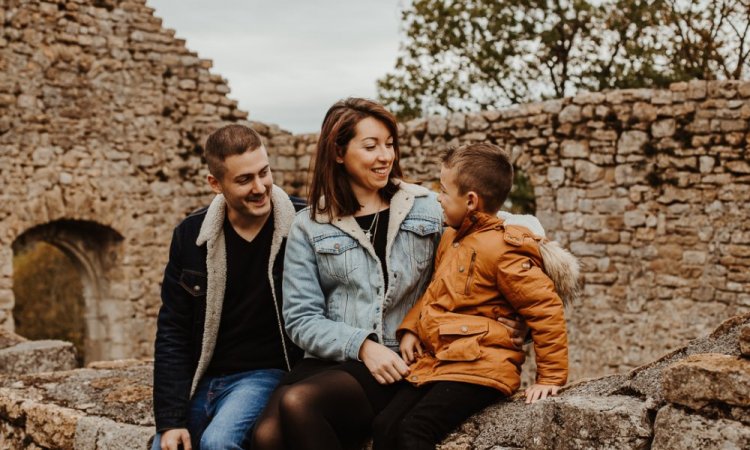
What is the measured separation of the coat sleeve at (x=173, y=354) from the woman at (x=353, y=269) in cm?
46

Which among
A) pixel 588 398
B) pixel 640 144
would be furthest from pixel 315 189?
pixel 640 144

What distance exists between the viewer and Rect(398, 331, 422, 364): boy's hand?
284 cm

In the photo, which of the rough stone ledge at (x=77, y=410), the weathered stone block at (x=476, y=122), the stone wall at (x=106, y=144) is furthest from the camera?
the stone wall at (x=106, y=144)

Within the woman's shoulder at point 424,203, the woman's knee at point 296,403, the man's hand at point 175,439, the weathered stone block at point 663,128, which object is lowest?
the man's hand at point 175,439

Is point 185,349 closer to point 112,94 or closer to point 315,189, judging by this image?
point 315,189

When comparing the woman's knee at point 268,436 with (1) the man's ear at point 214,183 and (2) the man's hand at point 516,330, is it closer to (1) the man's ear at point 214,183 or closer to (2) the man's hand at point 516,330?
(2) the man's hand at point 516,330

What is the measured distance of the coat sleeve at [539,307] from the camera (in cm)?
262

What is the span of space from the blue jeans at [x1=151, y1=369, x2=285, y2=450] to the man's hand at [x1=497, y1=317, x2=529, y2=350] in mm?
932

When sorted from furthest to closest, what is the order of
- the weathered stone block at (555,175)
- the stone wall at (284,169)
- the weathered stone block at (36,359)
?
the weathered stone block at (555,175)
the stone wall at (284,169)
the weathered stone block at (36,359)

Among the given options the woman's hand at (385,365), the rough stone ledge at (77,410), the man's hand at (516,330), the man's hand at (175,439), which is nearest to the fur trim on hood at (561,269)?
the man's hand at (516,330)

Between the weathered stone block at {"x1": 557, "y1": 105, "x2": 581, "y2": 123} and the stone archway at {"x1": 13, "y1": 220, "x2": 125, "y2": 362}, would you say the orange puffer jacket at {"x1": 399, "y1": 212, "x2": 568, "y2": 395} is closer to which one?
the weathered stone block at {"x1": 557, "y1": 105, "x2": 581, "y2": 123}

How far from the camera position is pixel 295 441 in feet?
8.41

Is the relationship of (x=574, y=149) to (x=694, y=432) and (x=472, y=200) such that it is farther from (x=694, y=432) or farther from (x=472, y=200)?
(x=694, y=432)

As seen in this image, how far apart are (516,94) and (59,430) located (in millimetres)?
13752
